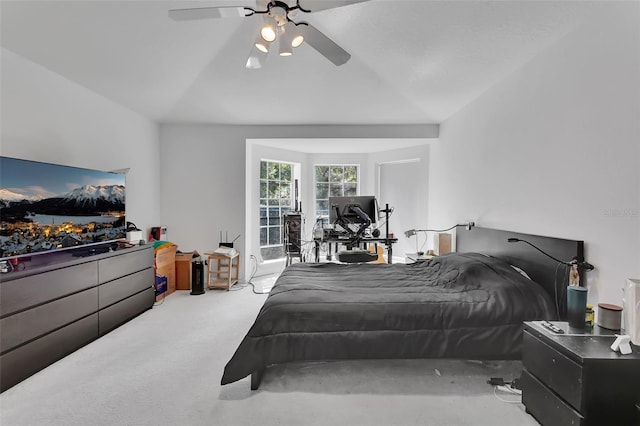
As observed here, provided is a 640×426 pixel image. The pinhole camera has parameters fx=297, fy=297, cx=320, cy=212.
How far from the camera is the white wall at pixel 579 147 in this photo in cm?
164

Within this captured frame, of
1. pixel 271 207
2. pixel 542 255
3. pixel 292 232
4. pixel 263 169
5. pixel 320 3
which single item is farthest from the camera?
pixel 271 207

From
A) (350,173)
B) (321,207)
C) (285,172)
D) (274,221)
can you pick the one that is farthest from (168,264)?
(350,173)

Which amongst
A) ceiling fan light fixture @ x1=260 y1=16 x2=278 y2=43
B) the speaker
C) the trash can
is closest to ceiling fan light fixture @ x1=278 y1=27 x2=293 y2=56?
ceiling fan light fixture @ x1=260 y1=16 x2=278 y2=43

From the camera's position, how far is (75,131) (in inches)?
115

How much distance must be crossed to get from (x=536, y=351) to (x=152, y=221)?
4417mm

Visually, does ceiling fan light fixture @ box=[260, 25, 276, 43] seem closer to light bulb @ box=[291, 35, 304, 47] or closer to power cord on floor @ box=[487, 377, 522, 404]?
light bulb @ box=[291, 35, 304, 47]

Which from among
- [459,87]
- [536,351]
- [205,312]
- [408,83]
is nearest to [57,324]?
[205,312]

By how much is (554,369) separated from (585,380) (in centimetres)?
Result: 16

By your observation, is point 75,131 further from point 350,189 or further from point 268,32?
point 350,189

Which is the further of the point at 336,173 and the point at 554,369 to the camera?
the point at 336,173

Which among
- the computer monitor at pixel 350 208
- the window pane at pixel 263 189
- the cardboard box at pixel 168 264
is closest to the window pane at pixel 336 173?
the window pane at pixel 263 189

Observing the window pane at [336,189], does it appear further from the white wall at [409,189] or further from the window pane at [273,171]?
the window pane at [273,171]

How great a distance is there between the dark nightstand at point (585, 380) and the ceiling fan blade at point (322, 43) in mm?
2062

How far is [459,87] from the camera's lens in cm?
311
